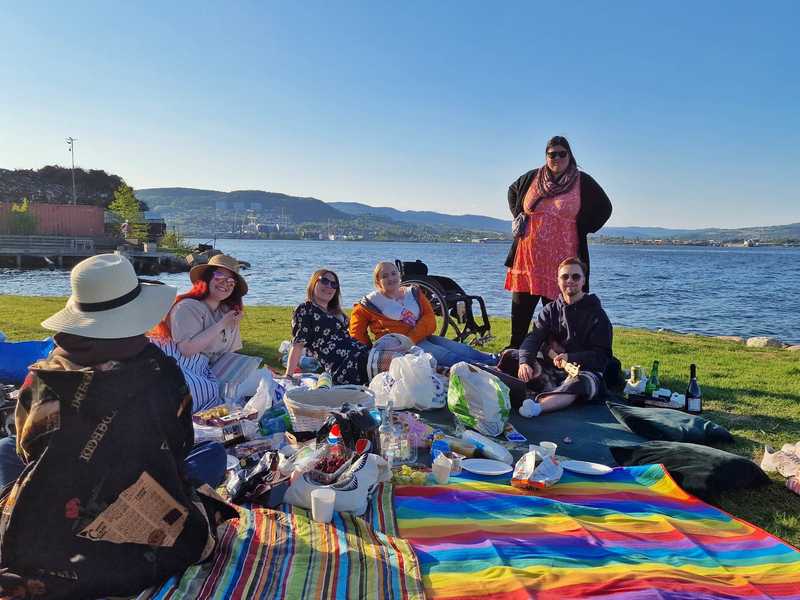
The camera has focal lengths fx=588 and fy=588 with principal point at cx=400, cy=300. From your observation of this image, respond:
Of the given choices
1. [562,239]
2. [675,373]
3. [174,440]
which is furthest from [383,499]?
[675,373]

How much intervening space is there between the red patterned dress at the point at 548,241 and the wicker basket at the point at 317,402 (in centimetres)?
291

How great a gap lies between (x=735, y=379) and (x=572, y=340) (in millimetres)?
2300

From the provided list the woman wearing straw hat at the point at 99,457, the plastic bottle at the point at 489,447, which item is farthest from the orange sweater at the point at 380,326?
the woman wearing straw hat at the point at 99,457

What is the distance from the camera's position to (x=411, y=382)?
493 cm

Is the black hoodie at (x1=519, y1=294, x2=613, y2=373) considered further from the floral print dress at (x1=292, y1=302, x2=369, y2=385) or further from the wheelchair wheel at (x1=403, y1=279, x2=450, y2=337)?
the wheelchair wheel at (x1=403, y1=279, x2=450, y2=337)

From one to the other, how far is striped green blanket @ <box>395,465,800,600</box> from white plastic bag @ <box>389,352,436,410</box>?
4.96 ft

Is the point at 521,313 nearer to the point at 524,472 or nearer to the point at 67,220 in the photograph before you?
the point at 524,472

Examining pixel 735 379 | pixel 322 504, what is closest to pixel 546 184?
pixel 735 379

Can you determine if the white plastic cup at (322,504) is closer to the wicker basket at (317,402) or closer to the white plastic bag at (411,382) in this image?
the wicker basket at (317,402)

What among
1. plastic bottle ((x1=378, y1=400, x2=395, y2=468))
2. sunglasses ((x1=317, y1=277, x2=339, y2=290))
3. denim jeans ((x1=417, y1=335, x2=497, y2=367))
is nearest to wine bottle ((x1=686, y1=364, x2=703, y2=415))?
denim jeans ((x1=417, y1=335, x2=497, y2=367))

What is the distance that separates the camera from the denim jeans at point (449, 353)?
6.00 metres

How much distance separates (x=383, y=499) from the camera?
3062 millimetres

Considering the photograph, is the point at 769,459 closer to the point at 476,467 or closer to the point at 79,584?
the point at 476,467

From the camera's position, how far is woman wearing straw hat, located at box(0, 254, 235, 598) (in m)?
1.79
